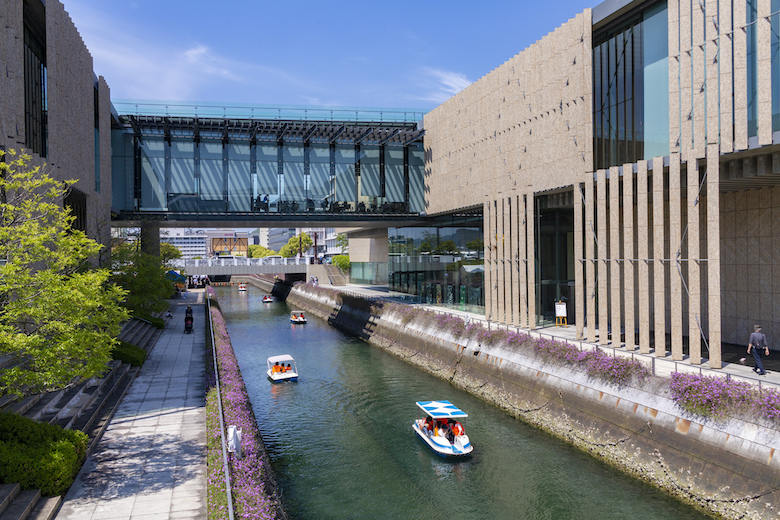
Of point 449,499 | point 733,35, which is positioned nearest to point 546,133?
point 733,35

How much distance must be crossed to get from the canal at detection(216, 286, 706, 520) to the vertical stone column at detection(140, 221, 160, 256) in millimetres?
21065

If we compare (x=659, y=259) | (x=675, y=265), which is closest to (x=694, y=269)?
(x=675, y=265)

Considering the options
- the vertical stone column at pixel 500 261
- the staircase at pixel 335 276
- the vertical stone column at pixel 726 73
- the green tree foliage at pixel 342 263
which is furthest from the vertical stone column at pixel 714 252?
the green tree foliage at pixel 342 263

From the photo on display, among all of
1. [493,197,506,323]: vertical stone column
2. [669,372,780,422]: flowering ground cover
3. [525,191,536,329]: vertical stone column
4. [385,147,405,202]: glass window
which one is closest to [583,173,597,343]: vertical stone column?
[525,191,536,329]: vertical stone column

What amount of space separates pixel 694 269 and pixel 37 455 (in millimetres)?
21846

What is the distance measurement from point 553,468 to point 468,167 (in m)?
24.6

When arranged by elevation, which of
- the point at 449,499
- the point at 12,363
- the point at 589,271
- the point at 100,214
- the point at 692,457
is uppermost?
the point at 100,214

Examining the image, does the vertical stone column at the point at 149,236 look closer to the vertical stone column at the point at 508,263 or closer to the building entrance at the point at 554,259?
the vertical stone column at the point at 508,263

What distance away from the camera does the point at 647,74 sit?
24594mm

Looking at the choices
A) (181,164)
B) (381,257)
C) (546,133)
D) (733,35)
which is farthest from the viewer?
(381,257)

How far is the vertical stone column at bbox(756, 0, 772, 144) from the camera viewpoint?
61.6 ft

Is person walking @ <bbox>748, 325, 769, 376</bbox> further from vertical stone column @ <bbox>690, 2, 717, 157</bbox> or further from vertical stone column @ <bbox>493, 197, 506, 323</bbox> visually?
vertical stone column @ <bbox>493, 197, 506, 323</bbox>

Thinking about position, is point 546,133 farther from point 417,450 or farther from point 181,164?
point 181,164

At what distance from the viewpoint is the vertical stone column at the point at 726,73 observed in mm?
19984
